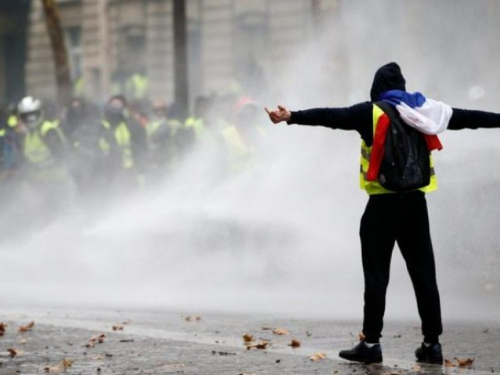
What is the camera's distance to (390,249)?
948 centimetres

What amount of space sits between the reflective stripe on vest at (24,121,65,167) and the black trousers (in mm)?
13129

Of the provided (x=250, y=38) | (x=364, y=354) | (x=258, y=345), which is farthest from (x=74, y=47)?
(x=364, y=354)

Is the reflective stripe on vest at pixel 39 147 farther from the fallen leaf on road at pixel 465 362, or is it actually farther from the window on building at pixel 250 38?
the window on building at pixel 250 38

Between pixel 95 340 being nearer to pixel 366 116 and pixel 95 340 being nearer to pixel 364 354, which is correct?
pixel 364 354

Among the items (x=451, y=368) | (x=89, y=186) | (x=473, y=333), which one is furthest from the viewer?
(x=89, y=186)

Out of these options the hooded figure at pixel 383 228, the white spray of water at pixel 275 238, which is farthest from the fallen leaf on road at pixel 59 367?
the white spray of water at pixel 275 238

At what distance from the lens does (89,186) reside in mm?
21688

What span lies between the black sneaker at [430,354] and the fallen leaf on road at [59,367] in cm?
204

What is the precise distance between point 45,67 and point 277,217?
34.7m

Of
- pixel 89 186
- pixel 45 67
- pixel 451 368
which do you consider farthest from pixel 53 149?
pixel 45 67

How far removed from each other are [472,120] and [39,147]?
13719 millimetres

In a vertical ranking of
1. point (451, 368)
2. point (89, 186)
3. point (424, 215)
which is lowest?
point (451, 368)

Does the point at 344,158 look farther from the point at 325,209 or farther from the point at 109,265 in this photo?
the point at 109,265

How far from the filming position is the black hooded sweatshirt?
9.23 metres
